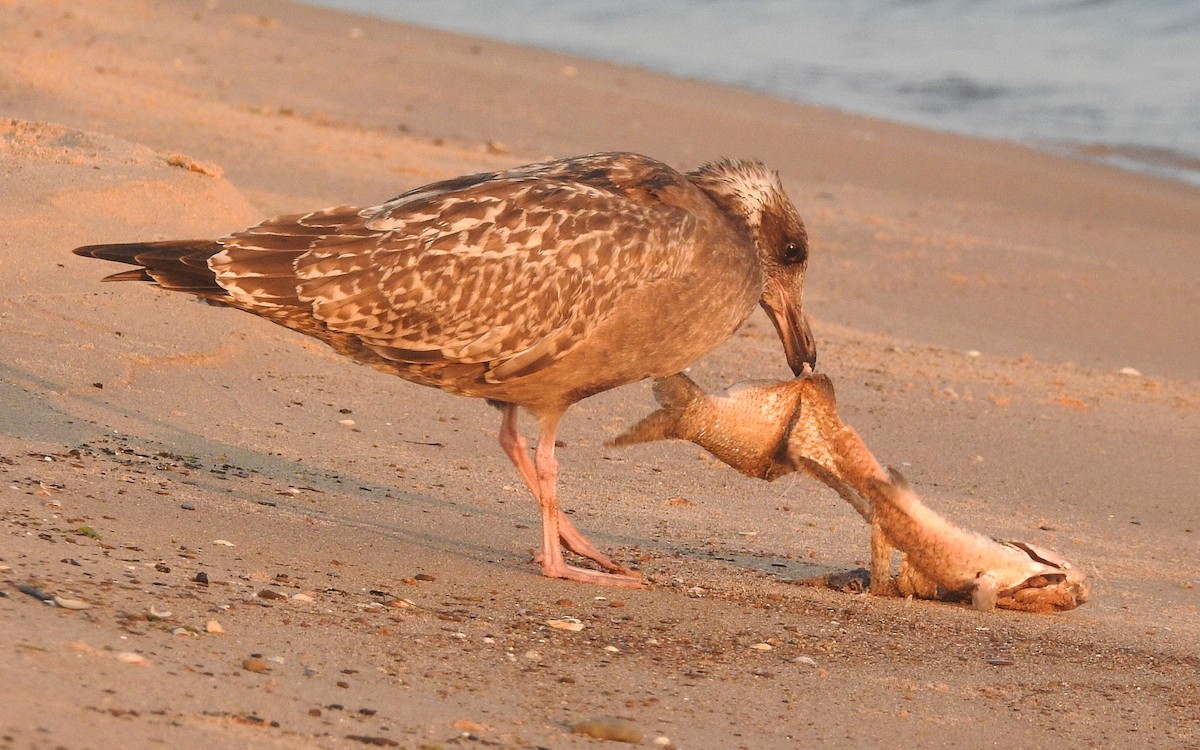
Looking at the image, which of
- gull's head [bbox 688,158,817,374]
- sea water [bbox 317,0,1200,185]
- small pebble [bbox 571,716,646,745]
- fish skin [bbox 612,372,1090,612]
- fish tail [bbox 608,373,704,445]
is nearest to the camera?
small pebble [bbox 571,716,646,745]

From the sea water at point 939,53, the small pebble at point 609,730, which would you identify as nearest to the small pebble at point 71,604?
the small pebble at point 609,730

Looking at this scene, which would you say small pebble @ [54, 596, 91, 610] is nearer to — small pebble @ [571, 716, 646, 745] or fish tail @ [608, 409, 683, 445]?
small pebble @ [571, 716, 646, 745]

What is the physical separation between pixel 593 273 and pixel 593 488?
165 centimetres

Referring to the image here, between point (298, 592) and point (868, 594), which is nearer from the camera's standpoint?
point (298, 592)

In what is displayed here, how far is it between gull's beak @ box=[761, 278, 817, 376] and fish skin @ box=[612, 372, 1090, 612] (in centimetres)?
43

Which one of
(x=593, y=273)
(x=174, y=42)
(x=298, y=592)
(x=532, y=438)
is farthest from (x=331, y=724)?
(x=174, y=42)

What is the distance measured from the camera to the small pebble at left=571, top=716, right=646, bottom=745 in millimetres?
3900

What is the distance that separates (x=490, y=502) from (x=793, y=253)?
5.20 ft

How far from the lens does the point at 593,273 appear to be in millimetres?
5590

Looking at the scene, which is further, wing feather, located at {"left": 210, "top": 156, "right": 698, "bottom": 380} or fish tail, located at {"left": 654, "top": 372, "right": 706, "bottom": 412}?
fish tail, located at {"left": 654, "top": 372, "right": 706, "bottom": 412}

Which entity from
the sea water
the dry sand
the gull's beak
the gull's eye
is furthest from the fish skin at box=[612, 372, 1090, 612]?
the sea water

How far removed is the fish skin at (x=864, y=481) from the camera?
5590 millimetres

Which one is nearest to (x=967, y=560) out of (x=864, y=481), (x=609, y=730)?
(x=864, y=481)

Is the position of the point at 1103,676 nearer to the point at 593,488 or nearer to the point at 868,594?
the point at 868,594
